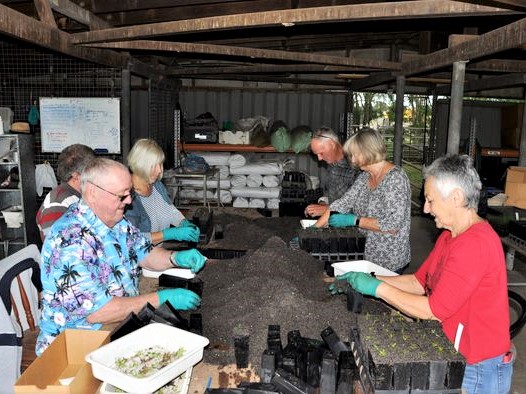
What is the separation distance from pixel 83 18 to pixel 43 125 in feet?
7.20

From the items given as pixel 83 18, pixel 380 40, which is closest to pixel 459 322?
pixel 83 18

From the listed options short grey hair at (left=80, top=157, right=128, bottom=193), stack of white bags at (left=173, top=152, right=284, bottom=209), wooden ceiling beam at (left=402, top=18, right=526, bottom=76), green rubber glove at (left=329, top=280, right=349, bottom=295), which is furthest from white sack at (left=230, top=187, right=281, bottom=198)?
short grey hair at (left=80, top=157, right=128, bottom=193)

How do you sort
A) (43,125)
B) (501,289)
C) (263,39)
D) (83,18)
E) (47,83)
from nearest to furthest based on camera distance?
1. (501,289)
2. (83,18)
3. (43,125)
4. (263,39)
5. (47,83)

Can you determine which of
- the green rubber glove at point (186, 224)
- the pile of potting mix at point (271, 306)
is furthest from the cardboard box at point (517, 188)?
the green rubber glove at point (186, 224)

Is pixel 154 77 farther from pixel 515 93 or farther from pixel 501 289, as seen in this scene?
pixel 515 93

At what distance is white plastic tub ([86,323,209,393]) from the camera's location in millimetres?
1589

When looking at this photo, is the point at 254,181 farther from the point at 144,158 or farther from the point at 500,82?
the point at 144,158

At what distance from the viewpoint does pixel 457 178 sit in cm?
195

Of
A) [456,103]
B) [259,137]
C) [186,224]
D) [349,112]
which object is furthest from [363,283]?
[349,112]

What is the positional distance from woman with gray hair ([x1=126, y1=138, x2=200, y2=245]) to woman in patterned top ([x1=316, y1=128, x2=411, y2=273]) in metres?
1.26

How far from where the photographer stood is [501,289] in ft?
6.31

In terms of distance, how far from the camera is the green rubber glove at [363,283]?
7.41ft

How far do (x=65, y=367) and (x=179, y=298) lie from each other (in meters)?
0.58

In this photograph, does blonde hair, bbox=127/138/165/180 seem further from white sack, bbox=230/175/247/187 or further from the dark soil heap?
white sack, bbox=230/175/247/187
